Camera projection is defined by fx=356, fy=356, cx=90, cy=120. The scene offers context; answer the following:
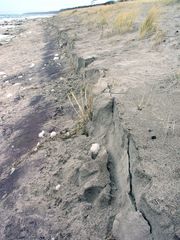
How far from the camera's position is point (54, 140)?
4438 mm

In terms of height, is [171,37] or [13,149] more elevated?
[171,37]

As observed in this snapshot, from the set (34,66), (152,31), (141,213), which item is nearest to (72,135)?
(141,213)

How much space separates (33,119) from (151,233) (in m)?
3.54

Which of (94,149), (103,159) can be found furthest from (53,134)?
(103,159)

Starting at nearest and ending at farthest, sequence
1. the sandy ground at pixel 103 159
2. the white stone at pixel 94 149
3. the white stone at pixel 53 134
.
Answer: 1. the sandy ground at pixel 103 159
2. the white stone at pixel 94 149
3. the white stone at pixel 53 134

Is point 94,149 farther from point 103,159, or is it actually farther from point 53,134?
point 53,134

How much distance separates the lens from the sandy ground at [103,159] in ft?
8.18

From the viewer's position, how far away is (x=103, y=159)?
135 inches

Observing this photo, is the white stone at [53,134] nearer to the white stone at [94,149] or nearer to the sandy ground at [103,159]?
the sandy ground at [103,159]

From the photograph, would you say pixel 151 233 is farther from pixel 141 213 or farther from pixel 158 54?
pixel 158 54

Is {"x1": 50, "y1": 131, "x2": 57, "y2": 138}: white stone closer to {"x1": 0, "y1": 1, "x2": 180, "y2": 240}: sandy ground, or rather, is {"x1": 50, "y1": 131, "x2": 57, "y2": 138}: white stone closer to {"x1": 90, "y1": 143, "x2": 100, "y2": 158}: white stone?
{"x1": 0, "y1": 1, "x2": 180, "y2": 240}: sandy ground

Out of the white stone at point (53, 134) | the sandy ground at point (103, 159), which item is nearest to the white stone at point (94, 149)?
the sandy ground at point (103, 159)

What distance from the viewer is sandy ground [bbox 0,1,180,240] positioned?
8.18 ft

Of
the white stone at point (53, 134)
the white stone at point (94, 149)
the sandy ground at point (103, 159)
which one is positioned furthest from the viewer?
the white stone at point (53, 134)
